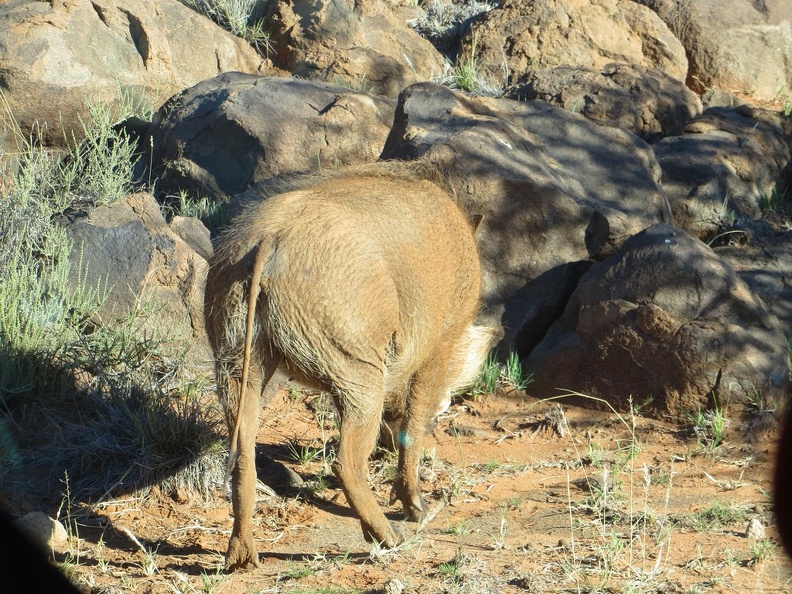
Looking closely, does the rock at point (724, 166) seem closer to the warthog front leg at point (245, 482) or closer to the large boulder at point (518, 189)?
the large boulder at point (518, 189)

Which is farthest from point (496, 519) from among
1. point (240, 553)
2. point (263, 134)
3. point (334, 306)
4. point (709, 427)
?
point (263, 134)

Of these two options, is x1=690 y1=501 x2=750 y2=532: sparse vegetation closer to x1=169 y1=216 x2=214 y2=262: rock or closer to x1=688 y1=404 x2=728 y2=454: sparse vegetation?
x1=688 y1=404 x2=728 y2=454: sparse vegetation

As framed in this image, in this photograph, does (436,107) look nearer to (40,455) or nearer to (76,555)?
(40,455)

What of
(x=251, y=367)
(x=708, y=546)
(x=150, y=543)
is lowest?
(x=150, y=543)

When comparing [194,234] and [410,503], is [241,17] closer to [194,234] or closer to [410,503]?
[194,234]

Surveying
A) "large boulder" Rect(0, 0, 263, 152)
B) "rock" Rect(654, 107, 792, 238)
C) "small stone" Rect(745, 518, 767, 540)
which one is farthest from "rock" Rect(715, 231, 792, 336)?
"large boulder" Rect(0, 0, 263, 152)

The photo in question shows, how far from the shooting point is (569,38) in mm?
9898

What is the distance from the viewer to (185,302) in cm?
629

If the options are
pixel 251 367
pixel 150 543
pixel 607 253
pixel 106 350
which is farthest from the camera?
pixel 607 253

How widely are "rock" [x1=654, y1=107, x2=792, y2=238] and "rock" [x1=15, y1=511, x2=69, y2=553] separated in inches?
222

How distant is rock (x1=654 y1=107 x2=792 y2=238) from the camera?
7.88 meters

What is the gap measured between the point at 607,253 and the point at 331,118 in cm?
263

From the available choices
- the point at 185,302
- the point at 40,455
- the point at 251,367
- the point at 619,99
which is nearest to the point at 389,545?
the point at 251,367

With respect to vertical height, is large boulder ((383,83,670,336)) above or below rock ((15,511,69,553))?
above
